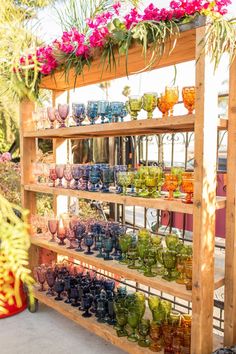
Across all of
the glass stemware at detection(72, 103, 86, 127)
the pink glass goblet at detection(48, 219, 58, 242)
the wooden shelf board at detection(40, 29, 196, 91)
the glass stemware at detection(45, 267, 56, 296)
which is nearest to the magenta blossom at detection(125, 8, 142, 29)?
the wooden shelf board at detection(40, 29, 196, 91)

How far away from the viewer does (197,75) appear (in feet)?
5.52

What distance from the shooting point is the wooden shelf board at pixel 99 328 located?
204cm

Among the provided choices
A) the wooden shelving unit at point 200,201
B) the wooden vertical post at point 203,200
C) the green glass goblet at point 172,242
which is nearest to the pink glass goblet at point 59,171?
the wooden shelving unit at point 200,201

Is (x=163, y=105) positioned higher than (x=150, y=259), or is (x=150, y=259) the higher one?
(x=163, y=105)

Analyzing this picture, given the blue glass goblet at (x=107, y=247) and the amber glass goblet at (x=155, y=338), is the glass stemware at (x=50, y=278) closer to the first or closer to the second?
the blue glass goblet at (x=107, y=247)

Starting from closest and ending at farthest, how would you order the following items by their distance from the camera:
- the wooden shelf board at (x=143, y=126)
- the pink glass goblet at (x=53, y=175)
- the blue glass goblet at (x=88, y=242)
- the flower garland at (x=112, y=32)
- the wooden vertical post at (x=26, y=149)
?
the flower garland at (x=112, y=32), the wooden shelf board at (x=143, y=126), the blue glass goblet at (x=88, y=242), the pink glass goblet at (x=53, y=175), the wooden vertical post at (x=26, y=149)

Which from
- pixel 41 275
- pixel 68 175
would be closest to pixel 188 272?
pixel 68 175

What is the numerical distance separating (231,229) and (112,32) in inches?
48.4

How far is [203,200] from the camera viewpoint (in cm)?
170

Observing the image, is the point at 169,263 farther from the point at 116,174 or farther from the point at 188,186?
the point at 116,174

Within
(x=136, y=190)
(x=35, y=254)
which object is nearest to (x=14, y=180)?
(x=35, y=254)

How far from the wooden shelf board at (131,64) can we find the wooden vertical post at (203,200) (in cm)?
21

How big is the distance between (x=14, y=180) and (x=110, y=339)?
2684mm

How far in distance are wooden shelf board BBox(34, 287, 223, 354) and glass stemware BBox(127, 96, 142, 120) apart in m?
1.33
